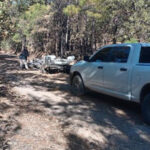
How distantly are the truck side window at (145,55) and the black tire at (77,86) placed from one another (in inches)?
104

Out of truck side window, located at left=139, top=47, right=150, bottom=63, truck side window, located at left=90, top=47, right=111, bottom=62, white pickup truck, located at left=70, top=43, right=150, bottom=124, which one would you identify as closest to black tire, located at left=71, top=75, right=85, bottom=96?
white pickup truck, located at left=70, top=43, right=150, bottom=124

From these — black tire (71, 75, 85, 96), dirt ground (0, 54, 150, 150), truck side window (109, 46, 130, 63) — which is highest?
truck side window (109, 46, 130, 63)

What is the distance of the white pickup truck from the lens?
5233 millimetres

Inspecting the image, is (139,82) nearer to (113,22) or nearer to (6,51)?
(113,22)

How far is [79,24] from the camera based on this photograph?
1873 centimetres

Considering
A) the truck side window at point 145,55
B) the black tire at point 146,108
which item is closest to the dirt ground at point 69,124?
the black tire at point 146,108

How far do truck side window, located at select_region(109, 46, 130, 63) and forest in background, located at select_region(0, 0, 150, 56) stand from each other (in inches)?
199

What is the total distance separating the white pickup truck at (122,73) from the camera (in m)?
5.23

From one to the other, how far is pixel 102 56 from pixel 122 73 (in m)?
Answer: 1.34

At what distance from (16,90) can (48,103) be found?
2.39 metres

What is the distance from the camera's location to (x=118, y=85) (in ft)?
19.5

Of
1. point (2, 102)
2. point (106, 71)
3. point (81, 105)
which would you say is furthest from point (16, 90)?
point (106, 71)

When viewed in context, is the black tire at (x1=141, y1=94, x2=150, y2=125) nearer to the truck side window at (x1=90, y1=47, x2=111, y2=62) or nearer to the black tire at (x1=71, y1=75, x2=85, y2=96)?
the truck side window at (x1=90, y1=47, x2=111, y2=62)

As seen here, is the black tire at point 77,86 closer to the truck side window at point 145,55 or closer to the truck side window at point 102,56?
the truck side window at point 102,56
